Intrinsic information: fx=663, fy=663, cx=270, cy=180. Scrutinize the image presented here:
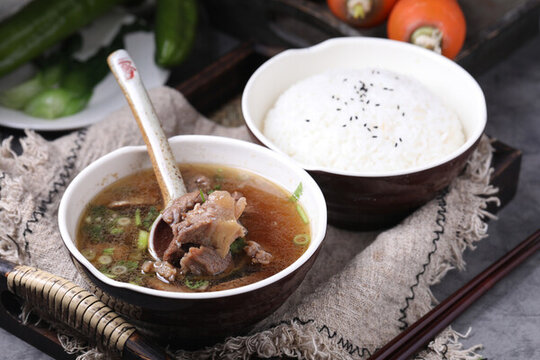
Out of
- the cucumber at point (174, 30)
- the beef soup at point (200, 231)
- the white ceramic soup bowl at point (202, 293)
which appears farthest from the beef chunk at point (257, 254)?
the cucumber at point (174, 30)

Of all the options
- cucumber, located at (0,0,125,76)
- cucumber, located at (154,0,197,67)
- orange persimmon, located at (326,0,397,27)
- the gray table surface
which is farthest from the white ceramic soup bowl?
cucumber, located at (0,0,125,76)

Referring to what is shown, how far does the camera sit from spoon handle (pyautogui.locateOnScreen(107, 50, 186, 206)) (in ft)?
6.94

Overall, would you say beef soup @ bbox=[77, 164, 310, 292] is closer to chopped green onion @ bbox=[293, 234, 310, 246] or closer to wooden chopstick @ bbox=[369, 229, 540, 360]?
chopped green onion @ bbox=[293, 234, 310, 246]

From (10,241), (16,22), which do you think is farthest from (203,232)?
(16,22)

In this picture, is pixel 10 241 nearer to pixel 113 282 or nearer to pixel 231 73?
pixel 113 282

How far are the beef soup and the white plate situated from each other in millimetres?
1052

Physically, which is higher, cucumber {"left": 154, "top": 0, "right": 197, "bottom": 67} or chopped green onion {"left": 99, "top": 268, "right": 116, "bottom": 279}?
chopped green onion {"left": 99, "top": 268, "right": 116, "bottom": 279}

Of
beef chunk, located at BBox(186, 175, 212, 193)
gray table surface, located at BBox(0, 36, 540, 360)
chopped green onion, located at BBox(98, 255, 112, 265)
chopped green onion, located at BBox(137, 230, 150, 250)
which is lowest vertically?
gray table surface, located at BBox(0, 36, 540, 360)

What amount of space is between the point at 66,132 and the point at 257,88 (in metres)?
1.06

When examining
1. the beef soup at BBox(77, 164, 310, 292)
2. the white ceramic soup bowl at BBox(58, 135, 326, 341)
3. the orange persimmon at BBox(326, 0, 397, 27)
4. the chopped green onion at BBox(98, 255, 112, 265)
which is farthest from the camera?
the orange persimmon at BBox(326, 0, 397, 27)

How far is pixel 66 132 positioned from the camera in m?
3.18

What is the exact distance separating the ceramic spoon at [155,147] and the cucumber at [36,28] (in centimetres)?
127

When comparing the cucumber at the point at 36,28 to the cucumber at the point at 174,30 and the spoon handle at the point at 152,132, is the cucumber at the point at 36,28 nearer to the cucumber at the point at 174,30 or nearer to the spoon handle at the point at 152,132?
the cucumber at the point at 174,30

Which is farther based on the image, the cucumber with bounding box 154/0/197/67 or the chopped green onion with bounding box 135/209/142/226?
the cucumber with bounding box 154/0/197/67
